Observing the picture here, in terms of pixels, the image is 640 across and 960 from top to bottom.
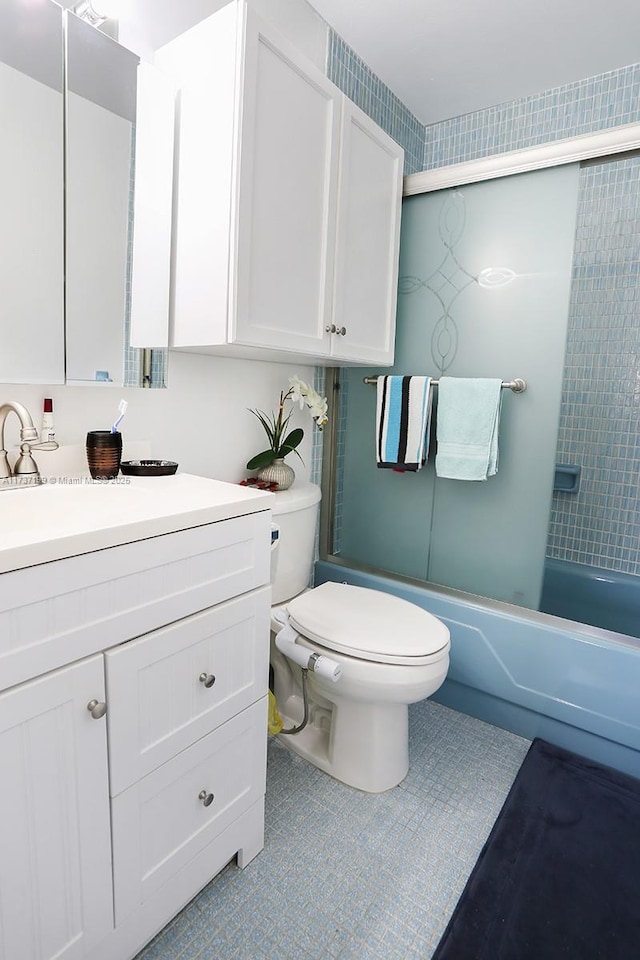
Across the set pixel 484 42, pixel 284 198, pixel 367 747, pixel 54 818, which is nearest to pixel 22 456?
pixel 54 818

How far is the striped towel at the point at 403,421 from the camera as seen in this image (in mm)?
1935

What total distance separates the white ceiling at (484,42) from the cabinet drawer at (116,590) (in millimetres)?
1839

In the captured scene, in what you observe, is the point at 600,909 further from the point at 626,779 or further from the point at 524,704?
the point at 524,704

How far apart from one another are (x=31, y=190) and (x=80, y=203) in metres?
0.11

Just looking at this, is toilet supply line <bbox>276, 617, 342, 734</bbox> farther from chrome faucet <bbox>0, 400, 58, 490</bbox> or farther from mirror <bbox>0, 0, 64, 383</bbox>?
mirror <bbox>0, 0, 64, 383</bbox>

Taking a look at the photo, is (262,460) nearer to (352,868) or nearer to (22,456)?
(22,456)

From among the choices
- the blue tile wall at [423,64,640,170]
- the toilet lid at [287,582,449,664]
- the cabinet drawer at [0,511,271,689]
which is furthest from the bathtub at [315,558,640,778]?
the blue tile wall at [423,64,640,170]

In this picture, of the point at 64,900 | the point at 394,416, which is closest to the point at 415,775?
the point at 64,900

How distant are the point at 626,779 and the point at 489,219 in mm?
1808

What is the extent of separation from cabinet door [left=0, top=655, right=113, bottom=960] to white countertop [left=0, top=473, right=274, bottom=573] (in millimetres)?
200

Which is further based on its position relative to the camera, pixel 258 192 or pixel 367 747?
pixel 367 747

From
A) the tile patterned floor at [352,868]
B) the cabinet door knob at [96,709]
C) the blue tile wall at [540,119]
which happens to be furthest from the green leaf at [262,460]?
the blue tile wall at [540,119]

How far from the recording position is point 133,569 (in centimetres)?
91

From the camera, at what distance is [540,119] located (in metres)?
2.26
